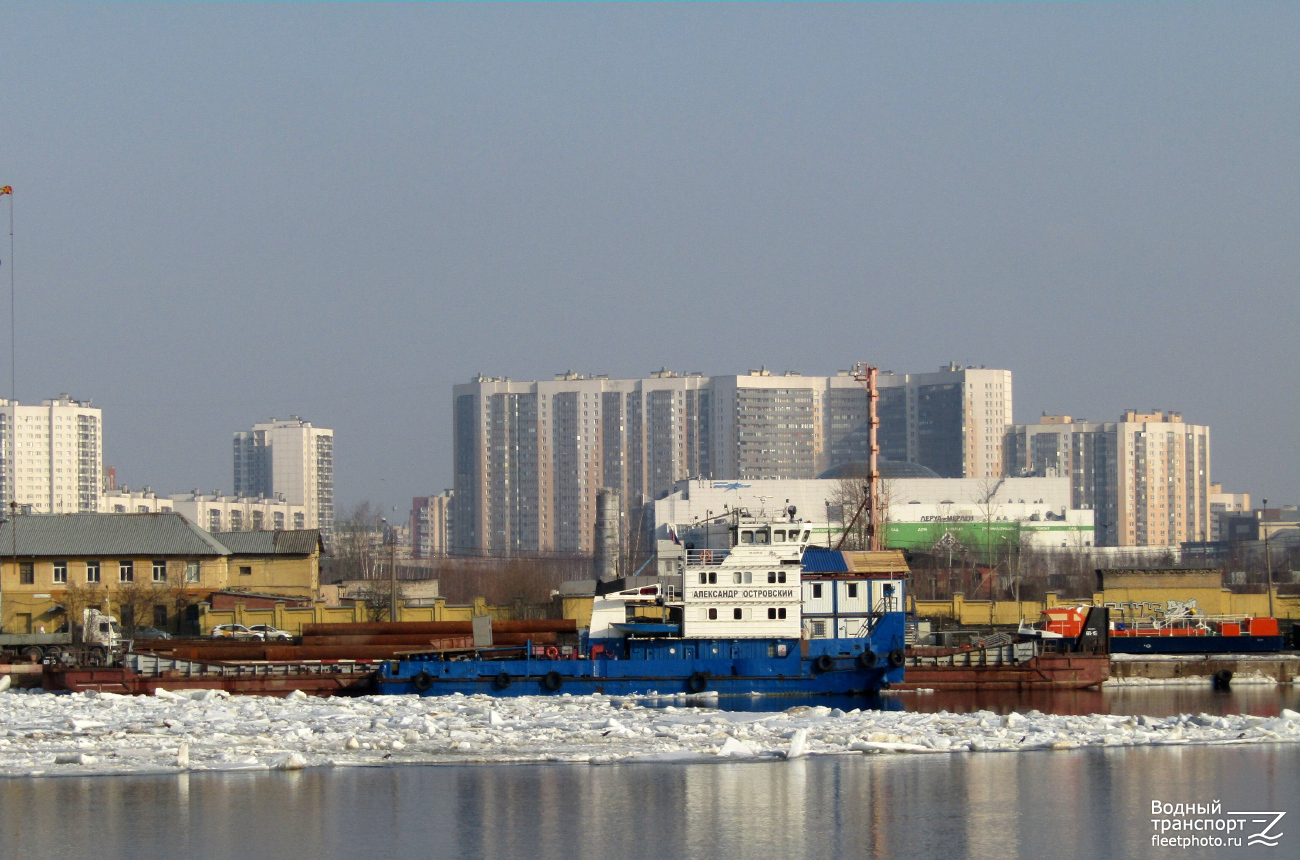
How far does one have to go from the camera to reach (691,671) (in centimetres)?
3672

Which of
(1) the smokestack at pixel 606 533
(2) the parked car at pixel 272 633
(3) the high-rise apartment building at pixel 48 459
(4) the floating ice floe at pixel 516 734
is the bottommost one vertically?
(4) the floating ice floe at pixel 516 734

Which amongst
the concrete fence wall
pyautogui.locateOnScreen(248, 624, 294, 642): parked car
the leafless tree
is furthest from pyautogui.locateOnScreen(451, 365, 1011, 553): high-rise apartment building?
pyautogui.locateOnScreen(248, 624, 294, 642): parked car

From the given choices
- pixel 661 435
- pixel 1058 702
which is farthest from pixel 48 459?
pixel 1058 702

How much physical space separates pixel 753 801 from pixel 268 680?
2051cm

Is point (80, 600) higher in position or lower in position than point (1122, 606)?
higher

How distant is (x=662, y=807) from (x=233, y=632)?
99.5 feet

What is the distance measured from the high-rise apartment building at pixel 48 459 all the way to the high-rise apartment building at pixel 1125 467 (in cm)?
10985

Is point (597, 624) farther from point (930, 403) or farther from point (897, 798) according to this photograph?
point (930, 403)

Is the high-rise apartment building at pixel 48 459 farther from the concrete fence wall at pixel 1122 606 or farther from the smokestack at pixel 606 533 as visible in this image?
the concrete fence wall at pixel 1122 606

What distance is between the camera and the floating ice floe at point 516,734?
24828 mm

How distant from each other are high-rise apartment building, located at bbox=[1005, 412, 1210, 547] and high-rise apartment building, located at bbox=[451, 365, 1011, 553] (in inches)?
198

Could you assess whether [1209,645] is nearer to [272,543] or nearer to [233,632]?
A: [233,632]

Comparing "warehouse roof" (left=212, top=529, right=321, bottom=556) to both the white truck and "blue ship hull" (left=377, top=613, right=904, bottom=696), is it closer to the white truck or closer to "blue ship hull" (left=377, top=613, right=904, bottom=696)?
the white truck

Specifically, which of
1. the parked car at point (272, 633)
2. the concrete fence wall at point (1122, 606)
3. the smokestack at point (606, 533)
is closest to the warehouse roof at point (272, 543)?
the parked car at point (272, 633)
